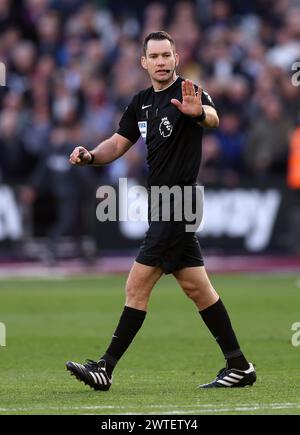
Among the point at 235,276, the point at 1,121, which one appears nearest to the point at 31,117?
the point at 1,121

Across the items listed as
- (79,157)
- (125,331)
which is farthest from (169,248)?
(79,157)

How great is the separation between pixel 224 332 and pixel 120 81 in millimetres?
14414

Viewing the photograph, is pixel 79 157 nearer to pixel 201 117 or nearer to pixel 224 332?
pixel 201 117

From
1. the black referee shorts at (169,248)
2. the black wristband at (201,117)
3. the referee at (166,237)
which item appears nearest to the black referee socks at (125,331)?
the referee at (166,237)

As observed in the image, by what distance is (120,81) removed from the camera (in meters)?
22.8

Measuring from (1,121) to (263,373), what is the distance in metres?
13.5

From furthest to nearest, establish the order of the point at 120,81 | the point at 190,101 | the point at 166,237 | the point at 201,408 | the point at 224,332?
the point at 120,81, the point at 224,332, the point at 166,237, the point at 190,101, the point at 201,408

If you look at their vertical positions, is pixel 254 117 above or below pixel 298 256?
above

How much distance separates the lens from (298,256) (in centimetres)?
2136

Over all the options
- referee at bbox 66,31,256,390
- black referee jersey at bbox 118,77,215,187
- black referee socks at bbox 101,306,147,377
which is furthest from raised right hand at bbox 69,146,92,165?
black referee socks at bbox 101,306,147,377

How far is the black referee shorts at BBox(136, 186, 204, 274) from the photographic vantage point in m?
8.59

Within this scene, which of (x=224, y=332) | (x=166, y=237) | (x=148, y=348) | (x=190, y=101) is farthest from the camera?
(x=148, y=348)

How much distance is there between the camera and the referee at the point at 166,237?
859 cm

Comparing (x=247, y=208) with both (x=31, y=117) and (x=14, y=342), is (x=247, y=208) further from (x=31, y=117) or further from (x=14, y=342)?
(x=14, y=342)
